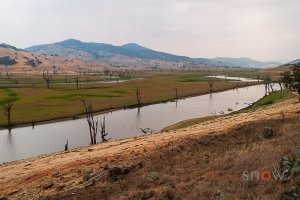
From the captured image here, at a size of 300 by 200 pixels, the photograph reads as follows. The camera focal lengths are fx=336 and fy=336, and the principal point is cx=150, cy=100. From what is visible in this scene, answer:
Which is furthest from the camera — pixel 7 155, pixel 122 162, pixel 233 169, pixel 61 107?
pixel 61 107

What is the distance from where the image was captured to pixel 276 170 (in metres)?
15.3

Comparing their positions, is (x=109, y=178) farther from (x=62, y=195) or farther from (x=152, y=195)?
(x=152, y=195)

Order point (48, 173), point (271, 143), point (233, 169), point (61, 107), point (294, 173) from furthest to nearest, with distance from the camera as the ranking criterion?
point (61, 107) < point (48, 173) < point (271, 143) < point (233, 169) < point (294, 173)

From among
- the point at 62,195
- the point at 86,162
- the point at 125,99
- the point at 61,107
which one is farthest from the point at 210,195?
the point at 125,99

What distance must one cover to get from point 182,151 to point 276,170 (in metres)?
9.72

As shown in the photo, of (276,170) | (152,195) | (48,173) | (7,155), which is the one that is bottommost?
(7,155)

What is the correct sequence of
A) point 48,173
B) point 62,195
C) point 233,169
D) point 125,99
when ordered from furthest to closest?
point 125,99 → point 48,173 → point 62,195 → point 233,169

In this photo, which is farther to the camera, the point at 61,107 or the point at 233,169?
the point at 61,107

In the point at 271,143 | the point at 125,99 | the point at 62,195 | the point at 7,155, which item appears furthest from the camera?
the point at 125,99

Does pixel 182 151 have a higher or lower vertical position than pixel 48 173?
higher

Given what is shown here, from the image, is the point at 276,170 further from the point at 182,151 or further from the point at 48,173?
the point at 48,173

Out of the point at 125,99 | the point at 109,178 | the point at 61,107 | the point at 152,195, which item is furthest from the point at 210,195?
the point at 125,99

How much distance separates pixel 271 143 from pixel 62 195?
13133 millimetres

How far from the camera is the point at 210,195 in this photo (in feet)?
47.5
